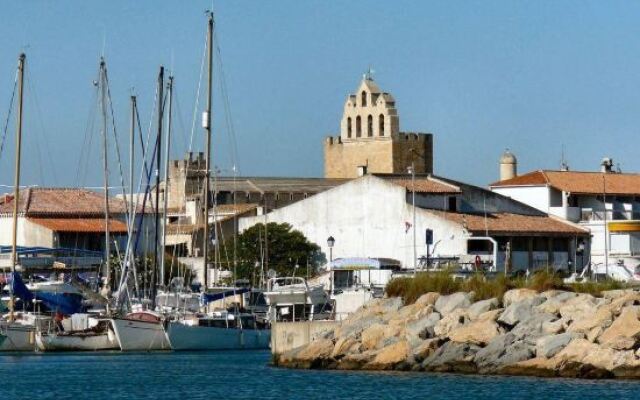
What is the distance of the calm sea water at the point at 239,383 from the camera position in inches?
1539

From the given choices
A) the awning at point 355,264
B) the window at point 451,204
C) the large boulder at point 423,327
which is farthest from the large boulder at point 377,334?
the window at point 451,204

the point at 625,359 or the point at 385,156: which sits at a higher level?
the point at 385,156

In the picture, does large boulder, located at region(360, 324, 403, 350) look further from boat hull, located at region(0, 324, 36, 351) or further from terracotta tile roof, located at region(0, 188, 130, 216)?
terracotta tile roof, located at region(0, 188, 130, 216)

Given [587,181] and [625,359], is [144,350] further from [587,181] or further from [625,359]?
[587,181]

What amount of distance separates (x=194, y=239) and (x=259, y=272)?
29.2ft

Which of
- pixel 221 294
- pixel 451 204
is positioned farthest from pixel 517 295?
pixel 451 204

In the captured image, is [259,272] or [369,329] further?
[259,272]

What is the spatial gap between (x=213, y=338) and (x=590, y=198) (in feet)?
101

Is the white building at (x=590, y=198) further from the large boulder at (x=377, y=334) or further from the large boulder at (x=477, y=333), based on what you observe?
the large boulder at (x=477, y=333)

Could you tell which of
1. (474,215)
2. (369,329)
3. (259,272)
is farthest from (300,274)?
(369,329)

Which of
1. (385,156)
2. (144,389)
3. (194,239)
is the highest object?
(385,156)

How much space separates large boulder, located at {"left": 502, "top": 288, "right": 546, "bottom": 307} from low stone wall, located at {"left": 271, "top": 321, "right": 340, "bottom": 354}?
5.80 meters

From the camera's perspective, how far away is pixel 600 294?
45812 millimetres

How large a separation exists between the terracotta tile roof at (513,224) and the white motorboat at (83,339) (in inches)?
761
